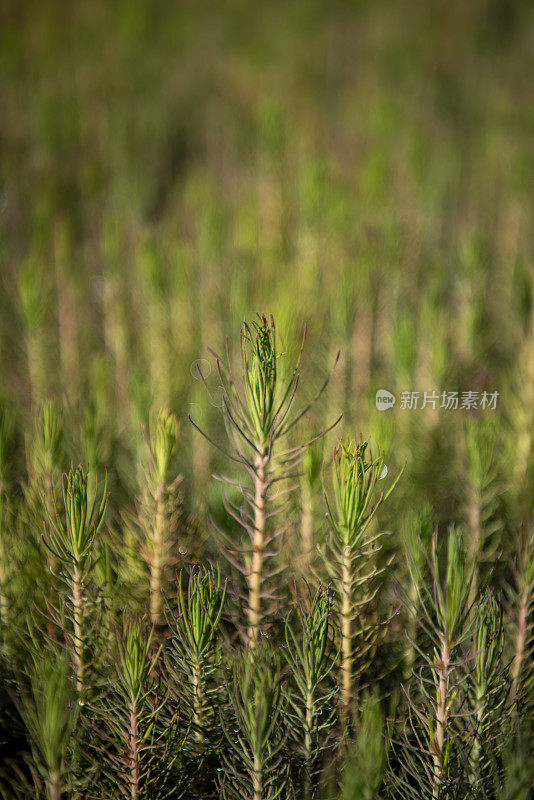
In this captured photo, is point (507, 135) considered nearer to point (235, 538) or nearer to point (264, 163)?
point (264, 163)

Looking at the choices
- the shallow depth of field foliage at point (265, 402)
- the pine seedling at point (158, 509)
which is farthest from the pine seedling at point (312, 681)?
the pine seedling at point (158, 509)

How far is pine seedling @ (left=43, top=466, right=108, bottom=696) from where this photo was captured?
383 millimetres

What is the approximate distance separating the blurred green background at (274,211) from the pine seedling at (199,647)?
172 mm

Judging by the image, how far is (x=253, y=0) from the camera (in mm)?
1647

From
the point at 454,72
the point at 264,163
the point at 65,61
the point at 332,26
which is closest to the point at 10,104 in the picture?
the point at 65,61

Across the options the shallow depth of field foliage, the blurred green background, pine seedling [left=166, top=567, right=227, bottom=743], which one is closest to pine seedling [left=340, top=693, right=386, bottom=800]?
the shallow depth of field foliage

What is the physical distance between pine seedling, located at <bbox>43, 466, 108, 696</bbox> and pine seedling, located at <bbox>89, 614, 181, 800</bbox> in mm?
30

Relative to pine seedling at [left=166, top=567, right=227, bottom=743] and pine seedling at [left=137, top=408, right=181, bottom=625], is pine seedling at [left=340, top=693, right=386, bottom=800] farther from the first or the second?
pine seedling at [left=137, top=408, right=181, bottom=625]

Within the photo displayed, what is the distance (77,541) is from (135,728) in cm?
12

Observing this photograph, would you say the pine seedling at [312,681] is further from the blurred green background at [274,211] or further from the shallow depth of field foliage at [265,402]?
the blurred green background at [274,211]

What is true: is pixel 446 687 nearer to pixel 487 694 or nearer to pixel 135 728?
pixel 487 694

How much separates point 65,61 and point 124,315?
2.95ft

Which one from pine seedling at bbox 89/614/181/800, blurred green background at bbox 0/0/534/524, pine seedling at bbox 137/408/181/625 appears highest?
blurred green background at bbox 0/0/534/524

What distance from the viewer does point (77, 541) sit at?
39 centimetres
